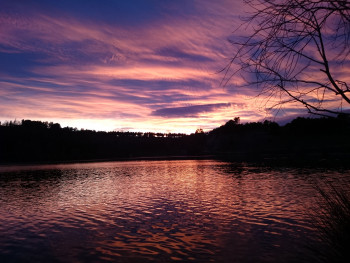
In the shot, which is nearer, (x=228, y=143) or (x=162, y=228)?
(x=162, y=228)

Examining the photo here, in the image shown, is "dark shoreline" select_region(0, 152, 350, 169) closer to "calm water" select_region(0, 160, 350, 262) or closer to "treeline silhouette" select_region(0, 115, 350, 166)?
"treeline silhouette" select_region(0, 115, 350, 166)

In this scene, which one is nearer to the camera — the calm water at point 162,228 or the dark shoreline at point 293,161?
the calm water at point 162,228

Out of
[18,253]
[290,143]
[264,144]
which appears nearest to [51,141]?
[264,144]

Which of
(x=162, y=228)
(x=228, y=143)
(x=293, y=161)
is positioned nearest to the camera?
(x=162, y=228)

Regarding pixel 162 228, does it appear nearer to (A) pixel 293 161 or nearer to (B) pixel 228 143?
(A) pixel 293 161

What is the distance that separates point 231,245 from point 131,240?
15.7ft

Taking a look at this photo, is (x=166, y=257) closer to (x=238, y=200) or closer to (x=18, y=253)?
(x=18, y=253)

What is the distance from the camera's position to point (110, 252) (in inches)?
509

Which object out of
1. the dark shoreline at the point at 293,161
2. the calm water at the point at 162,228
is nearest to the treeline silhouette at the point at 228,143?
the dark shoreline at the point at 293,161

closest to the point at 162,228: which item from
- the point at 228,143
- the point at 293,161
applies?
the point at 293,161

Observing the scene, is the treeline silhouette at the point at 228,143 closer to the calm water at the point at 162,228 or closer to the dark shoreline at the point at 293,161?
the dark shoreline at the point at 293,161

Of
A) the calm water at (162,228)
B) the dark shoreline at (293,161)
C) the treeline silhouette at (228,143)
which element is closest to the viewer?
the calm water at (162,228)

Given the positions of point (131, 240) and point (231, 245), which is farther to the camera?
point (131, 240)

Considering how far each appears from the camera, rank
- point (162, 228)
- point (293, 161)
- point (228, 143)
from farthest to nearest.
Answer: point (228, 143)
point (293, 161)
point (162, 228)
